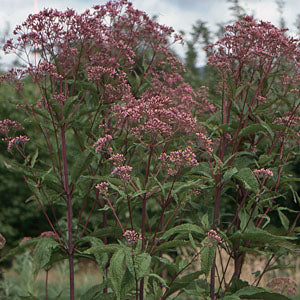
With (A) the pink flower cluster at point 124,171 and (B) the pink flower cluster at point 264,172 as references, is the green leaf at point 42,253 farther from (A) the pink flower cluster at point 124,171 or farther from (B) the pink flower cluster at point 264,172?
(B) the pink flower cluster at point 264,172

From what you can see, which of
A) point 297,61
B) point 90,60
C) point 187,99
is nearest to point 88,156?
point 90,60

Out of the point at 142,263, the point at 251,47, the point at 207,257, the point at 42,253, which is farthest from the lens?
the point at 251,47

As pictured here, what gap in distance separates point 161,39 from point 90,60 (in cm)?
66

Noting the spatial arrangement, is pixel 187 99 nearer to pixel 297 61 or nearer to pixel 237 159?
pixel 237 159

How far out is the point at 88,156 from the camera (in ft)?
11.2

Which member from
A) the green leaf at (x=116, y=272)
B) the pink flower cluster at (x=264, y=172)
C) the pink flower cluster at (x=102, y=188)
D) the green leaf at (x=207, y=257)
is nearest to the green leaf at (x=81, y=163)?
the pink flower cluster at (x=102, y=188)

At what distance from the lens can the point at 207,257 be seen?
123 inches

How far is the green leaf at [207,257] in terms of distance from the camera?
3066 millimetres

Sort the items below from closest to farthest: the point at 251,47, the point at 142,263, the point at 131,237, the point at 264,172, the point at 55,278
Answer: the point at 142,263 < the point at 131,237 < the point at 264,172 < the point at 251,47 < the point at 55,278

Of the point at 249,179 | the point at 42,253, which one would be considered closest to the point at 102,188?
the point at 42,253

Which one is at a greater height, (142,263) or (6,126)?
(6,126)

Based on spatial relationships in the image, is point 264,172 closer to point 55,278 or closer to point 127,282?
point 127,282

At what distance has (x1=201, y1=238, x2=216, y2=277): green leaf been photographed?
3.07m

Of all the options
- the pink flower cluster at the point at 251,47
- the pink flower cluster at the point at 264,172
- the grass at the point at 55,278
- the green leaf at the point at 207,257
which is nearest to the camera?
the green leaf at the point at 207,257
